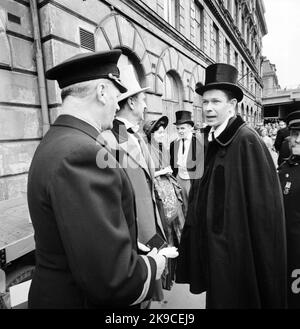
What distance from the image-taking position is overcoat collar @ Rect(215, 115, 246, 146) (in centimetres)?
183

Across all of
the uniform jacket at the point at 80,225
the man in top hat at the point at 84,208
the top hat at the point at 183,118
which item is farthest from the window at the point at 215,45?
the uniform jacket at the point at 80,225

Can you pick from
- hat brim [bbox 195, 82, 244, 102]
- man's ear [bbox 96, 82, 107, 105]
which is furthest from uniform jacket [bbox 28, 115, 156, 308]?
hat brim [bbox 195, 82, 244, 102]

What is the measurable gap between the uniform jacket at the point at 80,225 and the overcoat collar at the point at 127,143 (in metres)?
1.01

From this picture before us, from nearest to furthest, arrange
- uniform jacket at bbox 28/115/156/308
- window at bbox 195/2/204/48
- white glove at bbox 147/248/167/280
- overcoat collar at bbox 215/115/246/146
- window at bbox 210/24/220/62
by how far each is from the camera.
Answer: uniform jacket at bbox 28/115/156/308 < white glove at bbox 147/248/167/280 < overcoat collar at bbox 215/115/246/146 < window at bbox 195/2/204/48 < window at bbox 210/24/220/62

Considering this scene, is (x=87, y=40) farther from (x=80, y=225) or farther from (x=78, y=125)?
(x=80, y=225)

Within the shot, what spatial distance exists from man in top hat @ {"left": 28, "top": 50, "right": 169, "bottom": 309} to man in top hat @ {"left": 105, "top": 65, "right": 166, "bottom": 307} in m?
0.83

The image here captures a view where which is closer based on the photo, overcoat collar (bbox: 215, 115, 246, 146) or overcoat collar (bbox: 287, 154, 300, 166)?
overcoat collar (bbox: 215, 115, 246, 146)

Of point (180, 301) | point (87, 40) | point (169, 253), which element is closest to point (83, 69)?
point (169, 253)

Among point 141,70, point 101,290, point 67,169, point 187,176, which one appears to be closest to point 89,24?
point 141,70

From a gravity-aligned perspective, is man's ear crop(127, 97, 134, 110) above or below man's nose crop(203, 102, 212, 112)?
above

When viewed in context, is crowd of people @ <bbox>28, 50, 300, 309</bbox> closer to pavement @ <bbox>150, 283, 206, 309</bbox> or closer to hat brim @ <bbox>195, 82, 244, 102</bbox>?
hat brim @ <bbox>195, 82, 244, 102</bbox>

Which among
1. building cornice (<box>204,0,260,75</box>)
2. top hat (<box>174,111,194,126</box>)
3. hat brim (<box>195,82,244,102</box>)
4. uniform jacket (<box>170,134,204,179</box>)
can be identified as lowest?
uniform jacket (<box>170,134,204,179</box>)

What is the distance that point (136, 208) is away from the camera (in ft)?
5.74

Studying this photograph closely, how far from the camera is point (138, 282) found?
1.06m
